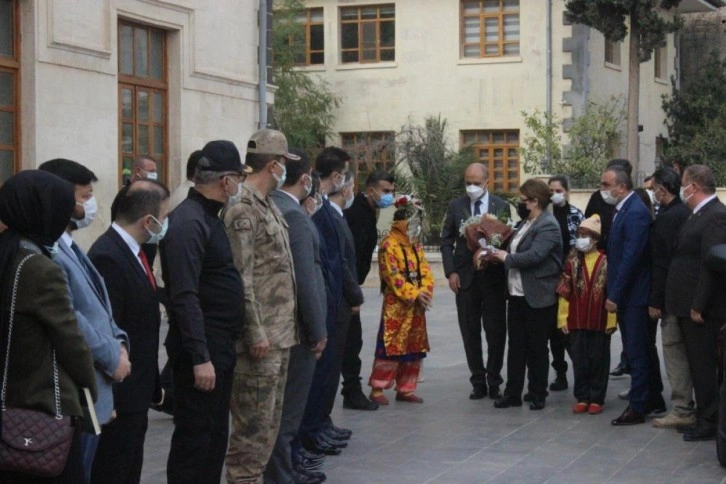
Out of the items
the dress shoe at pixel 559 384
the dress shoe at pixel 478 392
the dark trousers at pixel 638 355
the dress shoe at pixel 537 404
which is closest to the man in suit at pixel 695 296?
the dark trousers at pixel 638 355

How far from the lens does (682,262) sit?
9836 millimetres

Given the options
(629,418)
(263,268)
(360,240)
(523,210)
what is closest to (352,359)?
(360,240)

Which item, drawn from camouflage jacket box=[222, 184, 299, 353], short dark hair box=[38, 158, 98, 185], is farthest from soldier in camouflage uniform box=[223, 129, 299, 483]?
short dark hair box=[38, 158, 98, 185]

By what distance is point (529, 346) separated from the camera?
1126 centimetres

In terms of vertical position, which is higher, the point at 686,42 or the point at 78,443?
the point at 686,42

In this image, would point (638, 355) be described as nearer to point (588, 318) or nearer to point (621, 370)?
point (588, 318)

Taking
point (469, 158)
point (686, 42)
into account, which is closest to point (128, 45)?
point (469, 158)

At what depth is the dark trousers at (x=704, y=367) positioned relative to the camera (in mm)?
9766

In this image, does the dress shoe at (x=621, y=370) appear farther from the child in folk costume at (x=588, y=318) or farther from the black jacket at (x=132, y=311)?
the black jacket at (x=132, y=311)

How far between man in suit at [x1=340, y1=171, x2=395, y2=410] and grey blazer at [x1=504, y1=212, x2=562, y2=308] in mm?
1186

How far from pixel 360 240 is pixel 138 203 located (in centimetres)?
520

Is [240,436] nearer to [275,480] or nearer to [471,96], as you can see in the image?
[275,480]

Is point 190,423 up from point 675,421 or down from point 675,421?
up

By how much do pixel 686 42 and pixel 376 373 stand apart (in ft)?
103
